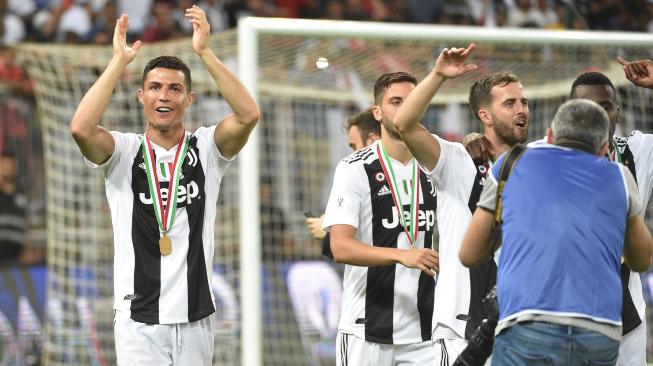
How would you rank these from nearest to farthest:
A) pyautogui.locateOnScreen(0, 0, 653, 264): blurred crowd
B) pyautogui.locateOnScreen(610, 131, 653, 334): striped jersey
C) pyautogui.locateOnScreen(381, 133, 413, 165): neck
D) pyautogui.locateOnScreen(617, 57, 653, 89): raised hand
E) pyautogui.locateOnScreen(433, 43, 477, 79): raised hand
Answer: pyautogui.locateOnScreen(433, 43, 477, 79): raised hand < pyautogui.locateOnScreen(610, 131, 653, 334): striped jersey < pyautogui.locateOnScreen(617, 57, 653, 89): raised hand < pyautogui.locateOnScreen(381, 133, 413, 165): neck < pyautogui.locateOnScreen(0, 0, 653, 264): blurred crowd

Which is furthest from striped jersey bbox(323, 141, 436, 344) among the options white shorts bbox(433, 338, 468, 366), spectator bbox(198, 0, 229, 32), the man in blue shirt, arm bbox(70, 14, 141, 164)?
spectator bbox(198, 0, 229, 32)

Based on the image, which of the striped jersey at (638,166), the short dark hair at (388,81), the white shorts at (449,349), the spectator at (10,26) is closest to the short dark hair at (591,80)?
the striped jersey at (638,166)

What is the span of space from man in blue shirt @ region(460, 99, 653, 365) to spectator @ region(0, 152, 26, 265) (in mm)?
6849

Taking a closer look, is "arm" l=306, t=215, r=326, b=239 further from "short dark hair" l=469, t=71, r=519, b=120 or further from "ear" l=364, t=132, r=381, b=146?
"short dark hair" l=469, t=71, r=519, b=120

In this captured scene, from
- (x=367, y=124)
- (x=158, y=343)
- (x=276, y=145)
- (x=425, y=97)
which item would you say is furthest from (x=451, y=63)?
(x=276, y=145)

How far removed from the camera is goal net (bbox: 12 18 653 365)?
9.62m

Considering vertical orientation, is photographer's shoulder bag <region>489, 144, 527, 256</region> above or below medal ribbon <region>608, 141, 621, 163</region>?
below

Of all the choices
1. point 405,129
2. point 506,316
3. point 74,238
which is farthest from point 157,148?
point 74,238

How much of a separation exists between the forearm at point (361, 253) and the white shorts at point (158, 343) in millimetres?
846

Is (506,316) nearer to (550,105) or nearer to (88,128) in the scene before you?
(88,128)

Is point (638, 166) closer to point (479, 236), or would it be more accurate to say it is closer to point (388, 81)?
point (388, 81)

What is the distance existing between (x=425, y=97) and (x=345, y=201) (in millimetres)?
1142

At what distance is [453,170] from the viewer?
18.9ft

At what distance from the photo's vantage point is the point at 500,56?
1055 cm
